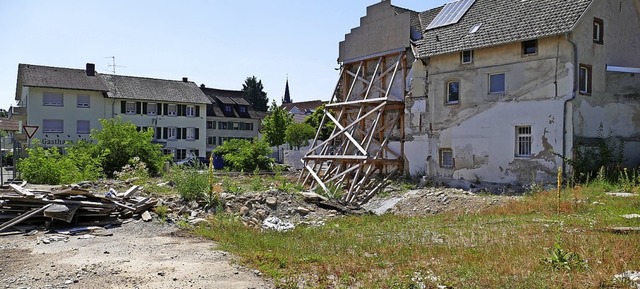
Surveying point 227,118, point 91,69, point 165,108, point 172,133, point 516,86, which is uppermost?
point 91,69

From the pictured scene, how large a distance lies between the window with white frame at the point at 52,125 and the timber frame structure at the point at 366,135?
31.2m

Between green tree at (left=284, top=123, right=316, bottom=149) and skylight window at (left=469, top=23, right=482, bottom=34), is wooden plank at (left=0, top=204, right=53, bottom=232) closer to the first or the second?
skylight window at (left=469, top=23, right=482, bottom=34)

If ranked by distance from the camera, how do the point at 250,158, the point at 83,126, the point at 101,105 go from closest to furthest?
the point at 250,158 → the point at 83,126 → the point at 101,105

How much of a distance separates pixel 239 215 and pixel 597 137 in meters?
14.4

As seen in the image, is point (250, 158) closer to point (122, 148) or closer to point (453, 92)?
point (122, 148)

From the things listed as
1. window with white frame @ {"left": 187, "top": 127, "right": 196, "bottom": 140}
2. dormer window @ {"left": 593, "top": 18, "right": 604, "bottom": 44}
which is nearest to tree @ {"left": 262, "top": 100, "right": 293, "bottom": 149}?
window with white frame @ {"left": 187, "top": 127, "right": 196, "bottom": 140}

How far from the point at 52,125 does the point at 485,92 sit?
4111 centimetres

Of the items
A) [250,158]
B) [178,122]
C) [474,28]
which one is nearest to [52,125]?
[178,122]

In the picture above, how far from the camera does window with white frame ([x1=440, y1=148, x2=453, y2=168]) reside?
23.8 metres

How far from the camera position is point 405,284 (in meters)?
7.04

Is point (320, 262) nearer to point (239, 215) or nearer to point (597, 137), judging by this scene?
point (239, 215)

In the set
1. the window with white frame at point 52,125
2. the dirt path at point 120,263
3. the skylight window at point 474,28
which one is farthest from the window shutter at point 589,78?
the window with white frame at point 52,125

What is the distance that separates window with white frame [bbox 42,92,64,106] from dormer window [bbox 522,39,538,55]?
42.6 metres

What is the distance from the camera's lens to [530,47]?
20766mm
